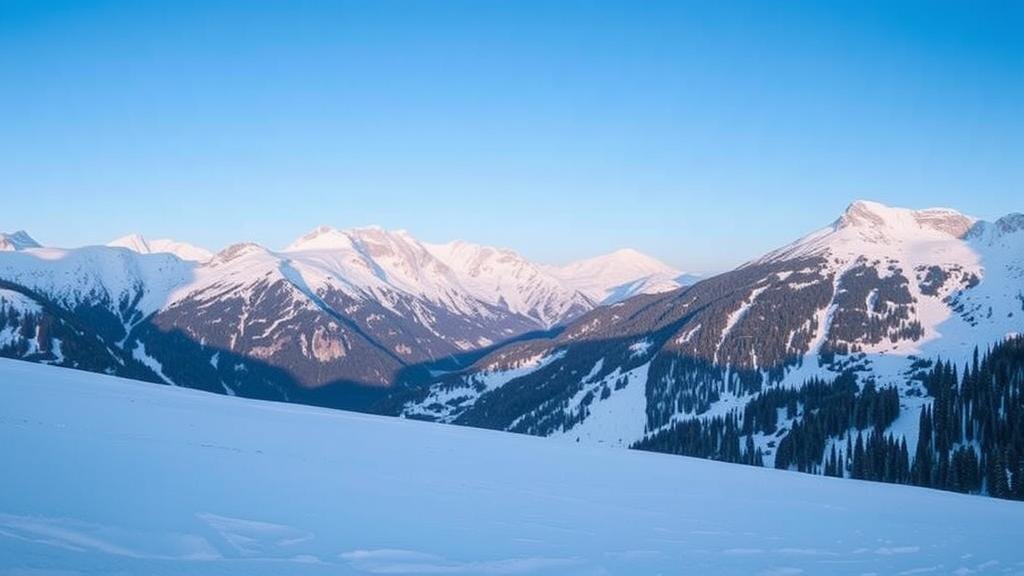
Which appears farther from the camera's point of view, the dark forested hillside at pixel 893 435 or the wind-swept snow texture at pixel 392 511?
the dark forested hillside at pixel 893 435

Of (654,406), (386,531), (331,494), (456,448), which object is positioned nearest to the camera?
(386,531)

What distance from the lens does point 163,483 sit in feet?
62.7

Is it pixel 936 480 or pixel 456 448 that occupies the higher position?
pixel 456 448

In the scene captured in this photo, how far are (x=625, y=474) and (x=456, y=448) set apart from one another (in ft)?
29.9

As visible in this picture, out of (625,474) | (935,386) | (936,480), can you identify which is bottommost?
(936,480)

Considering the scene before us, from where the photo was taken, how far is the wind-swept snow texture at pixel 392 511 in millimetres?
14461

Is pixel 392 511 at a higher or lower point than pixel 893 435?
higher

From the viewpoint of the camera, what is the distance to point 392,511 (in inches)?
760

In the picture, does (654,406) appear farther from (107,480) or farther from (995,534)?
(107,480)

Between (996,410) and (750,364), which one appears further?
(750,364)

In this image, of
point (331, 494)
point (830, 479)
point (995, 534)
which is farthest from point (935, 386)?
point (331, 494)

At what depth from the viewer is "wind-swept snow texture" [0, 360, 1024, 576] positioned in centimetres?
1446

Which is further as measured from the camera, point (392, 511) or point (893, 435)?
point (893, 435)

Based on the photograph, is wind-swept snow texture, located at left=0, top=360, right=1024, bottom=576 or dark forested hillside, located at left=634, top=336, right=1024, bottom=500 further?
dark forested hillside, located at left=634, top=336, right=1024, bottom=500
